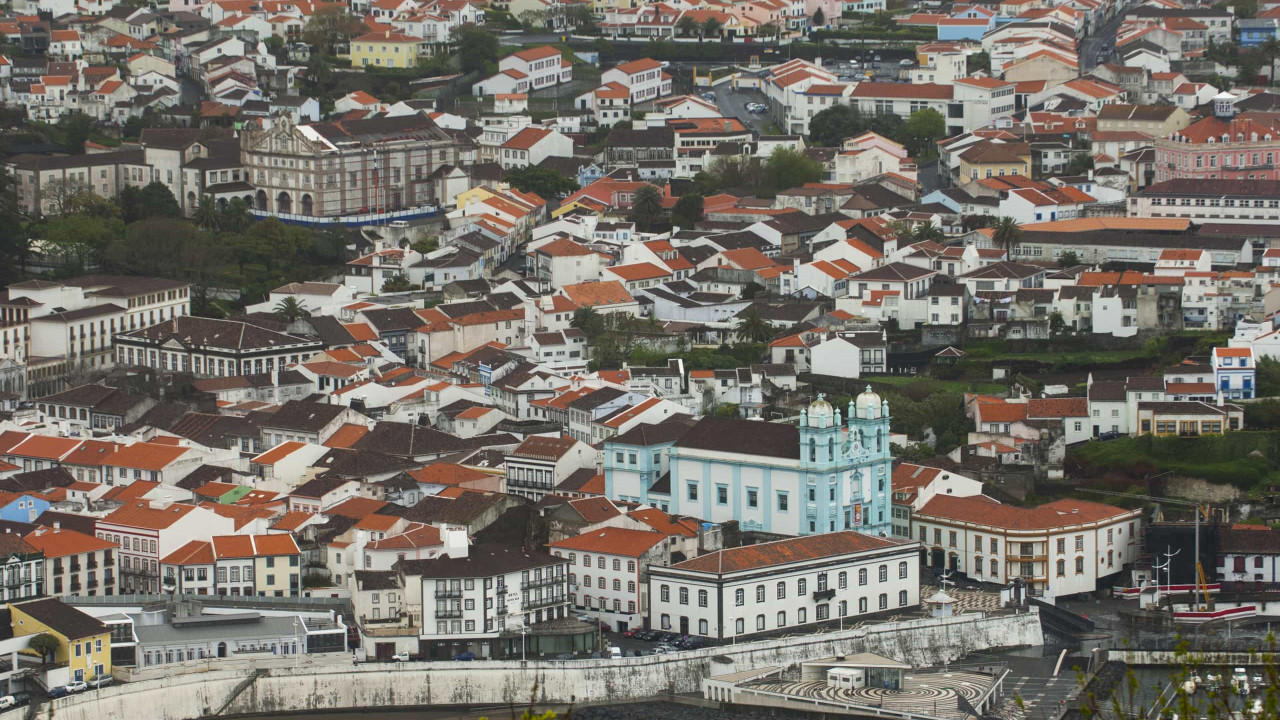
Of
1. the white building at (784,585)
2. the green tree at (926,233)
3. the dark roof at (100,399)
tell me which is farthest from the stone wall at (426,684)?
the green tree at (926,233)

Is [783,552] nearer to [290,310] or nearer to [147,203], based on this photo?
[290,310]

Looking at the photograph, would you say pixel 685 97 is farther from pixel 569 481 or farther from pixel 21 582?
pixel 21 582

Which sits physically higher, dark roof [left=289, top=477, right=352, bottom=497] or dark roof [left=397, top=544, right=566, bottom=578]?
dark roof [left=397, top=544, right=566, bottom=578]

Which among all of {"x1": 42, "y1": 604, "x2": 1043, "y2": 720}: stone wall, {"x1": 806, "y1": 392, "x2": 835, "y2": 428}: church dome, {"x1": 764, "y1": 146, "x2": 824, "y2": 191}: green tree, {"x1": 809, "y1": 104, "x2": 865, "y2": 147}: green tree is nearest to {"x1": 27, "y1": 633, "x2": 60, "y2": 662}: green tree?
{"x1": 42, "y1": 604, "x2": 1043, "y2": 720}: stone wall

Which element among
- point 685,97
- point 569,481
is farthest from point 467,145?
point 569,481

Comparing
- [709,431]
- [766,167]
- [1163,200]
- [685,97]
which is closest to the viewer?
[709,431]

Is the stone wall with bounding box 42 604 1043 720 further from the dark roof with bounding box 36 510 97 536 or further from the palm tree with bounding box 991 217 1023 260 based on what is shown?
the palm tree with bounding box 991 217 1023 260

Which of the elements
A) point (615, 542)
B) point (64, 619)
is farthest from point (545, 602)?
point (64, 619)
